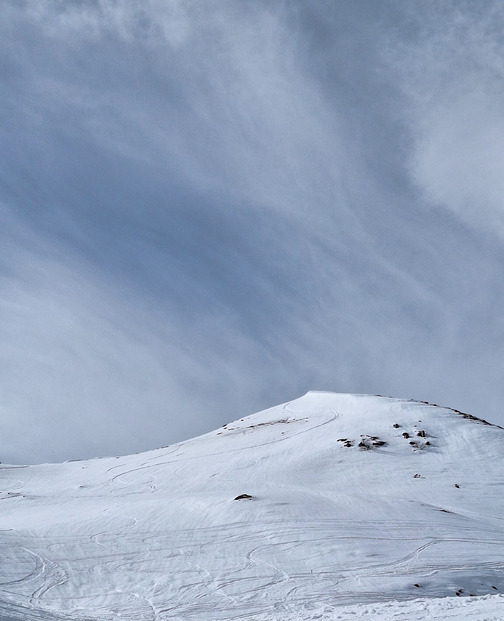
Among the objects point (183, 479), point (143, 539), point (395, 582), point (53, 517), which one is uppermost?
point (183, 479)

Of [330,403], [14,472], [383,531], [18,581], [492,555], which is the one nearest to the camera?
[18,581]

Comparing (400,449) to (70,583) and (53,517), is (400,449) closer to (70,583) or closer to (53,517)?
(53,517)

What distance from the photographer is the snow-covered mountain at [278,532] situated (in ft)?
38.8

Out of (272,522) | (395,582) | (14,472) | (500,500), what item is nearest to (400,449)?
(500,500)

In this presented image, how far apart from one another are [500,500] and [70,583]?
17379 mm

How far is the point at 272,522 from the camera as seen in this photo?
1689 centimetres

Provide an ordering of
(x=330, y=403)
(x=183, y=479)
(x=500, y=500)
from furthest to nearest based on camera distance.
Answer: (x=330, y=403)
(x=183, y=479)
(x=500, y=500)

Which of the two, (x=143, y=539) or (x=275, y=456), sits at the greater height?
(x=275, y=456)

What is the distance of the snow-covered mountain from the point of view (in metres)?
11.8

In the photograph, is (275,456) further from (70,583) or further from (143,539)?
(70,583)

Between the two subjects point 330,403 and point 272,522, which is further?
point 330,403

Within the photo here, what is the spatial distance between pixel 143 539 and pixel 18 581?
432 centimetres

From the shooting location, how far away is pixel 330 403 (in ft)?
134

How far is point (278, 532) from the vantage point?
16.2 metres
